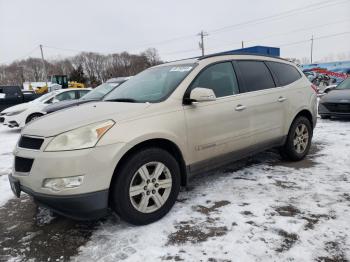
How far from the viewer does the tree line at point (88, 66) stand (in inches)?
3250

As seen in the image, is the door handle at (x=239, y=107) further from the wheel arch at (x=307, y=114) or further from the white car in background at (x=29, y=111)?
the white car in background at (x=29, y=111)

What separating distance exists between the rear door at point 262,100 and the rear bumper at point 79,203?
7.44 feet

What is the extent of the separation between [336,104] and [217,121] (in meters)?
6.26

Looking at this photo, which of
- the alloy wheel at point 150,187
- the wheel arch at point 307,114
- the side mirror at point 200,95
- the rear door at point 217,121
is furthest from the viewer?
the wheel arch at point 307,114

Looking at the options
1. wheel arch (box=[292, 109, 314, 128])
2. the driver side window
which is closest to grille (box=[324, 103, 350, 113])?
wheel arch (box=[292, 109, 314, 128])

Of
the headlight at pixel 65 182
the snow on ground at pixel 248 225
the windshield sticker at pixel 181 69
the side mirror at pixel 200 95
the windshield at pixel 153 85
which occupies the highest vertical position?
the windshield sticker at pixel 181 69

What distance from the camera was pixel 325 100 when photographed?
8523 millimetres

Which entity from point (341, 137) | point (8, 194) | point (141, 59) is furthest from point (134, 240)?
point (141, 59)

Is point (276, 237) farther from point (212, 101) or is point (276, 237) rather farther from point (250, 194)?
point (212, 101)

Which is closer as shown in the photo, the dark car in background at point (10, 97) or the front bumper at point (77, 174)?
the front bumper at point (77, 174)

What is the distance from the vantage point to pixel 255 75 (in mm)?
4133

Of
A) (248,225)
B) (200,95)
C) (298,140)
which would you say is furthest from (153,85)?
(298,140)

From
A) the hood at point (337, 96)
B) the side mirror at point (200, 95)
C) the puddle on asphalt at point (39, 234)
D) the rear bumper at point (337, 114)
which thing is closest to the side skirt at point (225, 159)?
the side mirror at point (200, 95)

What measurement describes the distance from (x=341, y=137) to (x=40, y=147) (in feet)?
19.8
